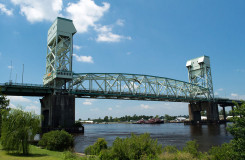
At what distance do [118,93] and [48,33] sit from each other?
42424mm

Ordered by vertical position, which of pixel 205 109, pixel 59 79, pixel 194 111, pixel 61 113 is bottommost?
pixel 194 111

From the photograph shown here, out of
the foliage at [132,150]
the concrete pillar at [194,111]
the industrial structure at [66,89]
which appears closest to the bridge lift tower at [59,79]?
the industrial structure at [66,89]

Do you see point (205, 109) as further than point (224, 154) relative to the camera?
Yes

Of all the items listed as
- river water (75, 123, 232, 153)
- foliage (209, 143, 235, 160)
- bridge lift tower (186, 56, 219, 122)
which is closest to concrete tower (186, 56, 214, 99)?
bridge lift tower (186, 56, 219, 122)

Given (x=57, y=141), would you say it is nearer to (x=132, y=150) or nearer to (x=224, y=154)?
(x=132, y=150)

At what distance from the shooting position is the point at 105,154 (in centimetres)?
1588

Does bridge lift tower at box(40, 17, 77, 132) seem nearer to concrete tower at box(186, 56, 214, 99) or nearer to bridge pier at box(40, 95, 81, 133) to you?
bridge pier at box(40, 95, 81, 133)

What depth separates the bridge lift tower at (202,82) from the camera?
452 ft

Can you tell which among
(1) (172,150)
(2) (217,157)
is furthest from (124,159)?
(2) (217,157)

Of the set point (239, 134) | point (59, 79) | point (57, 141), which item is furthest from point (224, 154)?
point (59, 79)

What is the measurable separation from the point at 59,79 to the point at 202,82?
362ft

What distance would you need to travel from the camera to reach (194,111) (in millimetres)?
143875

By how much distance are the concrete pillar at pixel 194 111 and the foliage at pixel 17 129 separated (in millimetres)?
133523

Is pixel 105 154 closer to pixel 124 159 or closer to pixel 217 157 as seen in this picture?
pixel 124 159
